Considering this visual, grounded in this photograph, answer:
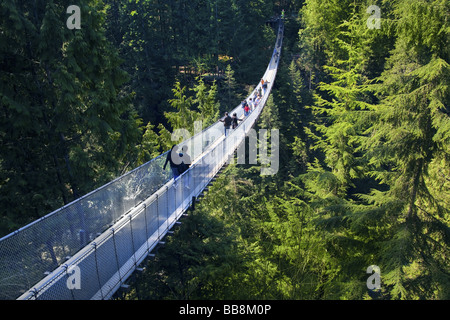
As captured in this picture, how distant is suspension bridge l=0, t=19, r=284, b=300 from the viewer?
14.5 ft

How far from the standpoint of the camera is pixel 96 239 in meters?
5.52

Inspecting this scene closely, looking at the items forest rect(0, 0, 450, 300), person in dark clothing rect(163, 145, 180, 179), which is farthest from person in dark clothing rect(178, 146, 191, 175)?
forest rect(0, 0, 450, 300)

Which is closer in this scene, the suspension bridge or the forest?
the suspension bridge

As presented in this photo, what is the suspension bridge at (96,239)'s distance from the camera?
443 cm

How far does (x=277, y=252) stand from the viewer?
10742 mm

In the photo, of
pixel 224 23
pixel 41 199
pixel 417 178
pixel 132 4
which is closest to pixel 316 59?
pixel 224 23

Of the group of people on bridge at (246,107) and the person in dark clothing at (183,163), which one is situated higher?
the group of people on bridge at (246,107)

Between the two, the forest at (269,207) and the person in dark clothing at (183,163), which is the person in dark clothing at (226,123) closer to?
the forest at (269,207)

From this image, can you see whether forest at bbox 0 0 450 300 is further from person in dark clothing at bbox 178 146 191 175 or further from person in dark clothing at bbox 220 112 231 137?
person in dark clothing at bbox 220 112 231 137

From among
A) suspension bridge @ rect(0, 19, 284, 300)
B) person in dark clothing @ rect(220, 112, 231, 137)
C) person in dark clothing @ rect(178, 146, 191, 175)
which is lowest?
suspension bridge @ rect(0, 19, 284, 300)

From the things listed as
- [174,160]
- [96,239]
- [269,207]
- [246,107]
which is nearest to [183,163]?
[174,160]

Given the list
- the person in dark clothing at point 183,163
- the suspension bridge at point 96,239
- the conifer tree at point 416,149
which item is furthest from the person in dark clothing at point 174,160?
the conifer tree at point 416,149

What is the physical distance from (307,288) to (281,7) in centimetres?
5033

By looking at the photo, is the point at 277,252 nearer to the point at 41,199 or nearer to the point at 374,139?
the point at 374,139
